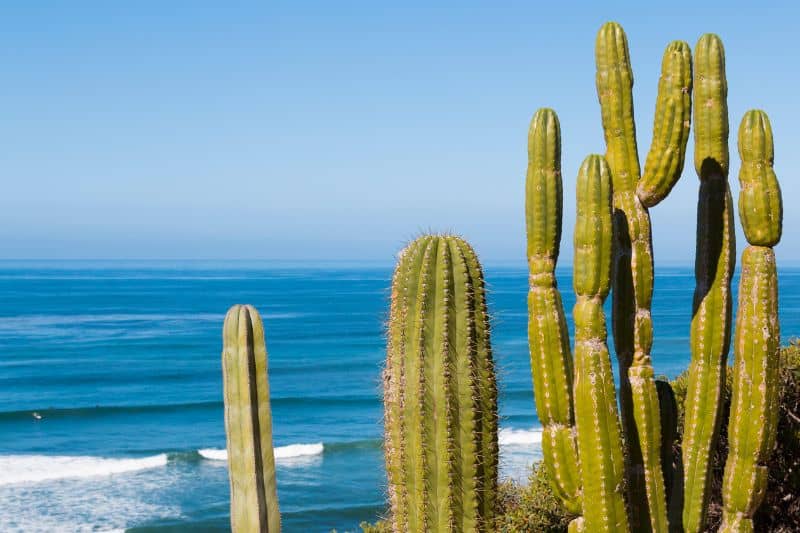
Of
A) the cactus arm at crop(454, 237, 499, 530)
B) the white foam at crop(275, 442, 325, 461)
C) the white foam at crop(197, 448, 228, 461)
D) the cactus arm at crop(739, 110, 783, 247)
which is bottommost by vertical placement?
the white foam at crop(197, 448, 228, 461)

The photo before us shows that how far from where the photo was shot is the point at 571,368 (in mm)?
5758

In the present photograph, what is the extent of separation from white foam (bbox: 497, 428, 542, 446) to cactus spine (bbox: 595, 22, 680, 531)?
17.9m

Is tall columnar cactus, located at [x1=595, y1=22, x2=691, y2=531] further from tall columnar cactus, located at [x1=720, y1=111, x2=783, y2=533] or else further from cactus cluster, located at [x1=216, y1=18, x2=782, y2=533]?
tall columnar cactus, located at [x1=720, y1=111, x2=783, y2=533]

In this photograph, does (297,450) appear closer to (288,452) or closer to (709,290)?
(288,452)

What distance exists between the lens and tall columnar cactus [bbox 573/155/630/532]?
5465 mm

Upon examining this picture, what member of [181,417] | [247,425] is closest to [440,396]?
[247,425]

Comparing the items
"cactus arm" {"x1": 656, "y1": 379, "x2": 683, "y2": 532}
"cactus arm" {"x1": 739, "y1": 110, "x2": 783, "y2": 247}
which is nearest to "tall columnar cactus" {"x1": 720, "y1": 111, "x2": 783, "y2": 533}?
"cactus arm" {"x1": 739, "y1": 110, "x2": 783, "y2": 247}

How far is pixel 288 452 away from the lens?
24.3m

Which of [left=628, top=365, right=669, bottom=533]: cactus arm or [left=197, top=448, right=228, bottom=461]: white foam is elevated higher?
[left=628, top=365, right=669, bottom=533]: cactus arm

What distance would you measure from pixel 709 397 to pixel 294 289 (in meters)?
92.7

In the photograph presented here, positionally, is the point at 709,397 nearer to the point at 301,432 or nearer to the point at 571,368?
the point at 571,368

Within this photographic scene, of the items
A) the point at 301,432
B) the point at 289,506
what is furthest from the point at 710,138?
the point at 301,432

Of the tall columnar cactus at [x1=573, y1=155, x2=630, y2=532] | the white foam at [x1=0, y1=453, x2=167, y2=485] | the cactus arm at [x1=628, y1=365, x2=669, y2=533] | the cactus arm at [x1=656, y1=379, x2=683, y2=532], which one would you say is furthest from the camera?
the white foam at [x1=0, y1=453, x2=167, y2=485]

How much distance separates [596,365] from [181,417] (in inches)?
1014
